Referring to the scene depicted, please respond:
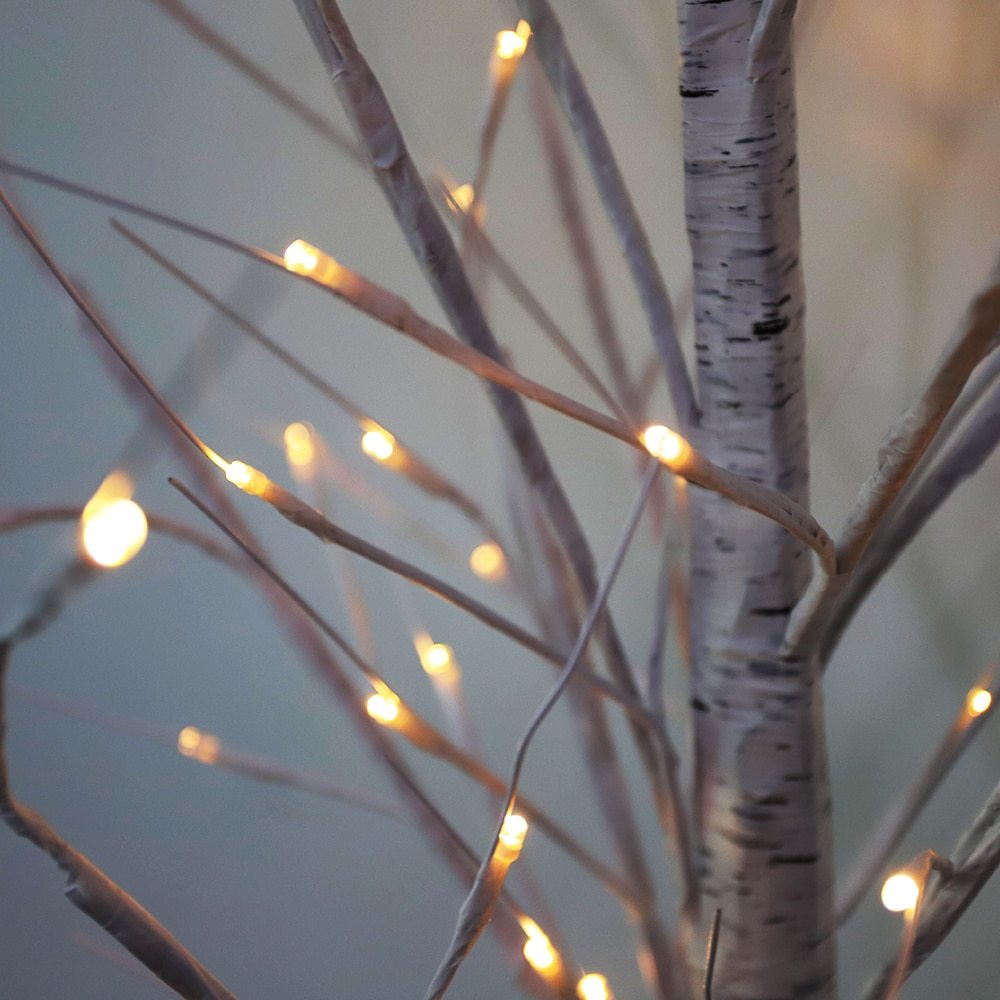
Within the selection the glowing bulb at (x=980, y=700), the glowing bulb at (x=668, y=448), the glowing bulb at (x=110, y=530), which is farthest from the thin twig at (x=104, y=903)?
the glowing bulb at (x=980, y=700)

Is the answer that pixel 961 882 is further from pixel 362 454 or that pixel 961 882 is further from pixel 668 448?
pixel 362 454

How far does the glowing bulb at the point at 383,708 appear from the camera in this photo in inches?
15.6

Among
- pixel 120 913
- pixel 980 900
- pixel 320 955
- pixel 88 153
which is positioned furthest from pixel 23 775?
pixel 980 900

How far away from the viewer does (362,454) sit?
0.81 metres

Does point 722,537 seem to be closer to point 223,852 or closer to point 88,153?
point 88,153

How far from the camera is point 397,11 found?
0.69 metres

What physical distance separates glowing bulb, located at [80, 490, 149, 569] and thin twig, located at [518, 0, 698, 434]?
0.21 meters

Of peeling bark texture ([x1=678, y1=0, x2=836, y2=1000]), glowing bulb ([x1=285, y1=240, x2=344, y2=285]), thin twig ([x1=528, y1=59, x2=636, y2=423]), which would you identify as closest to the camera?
glowing bulb ([x1=285, y1=240, x2=344, y2=285])

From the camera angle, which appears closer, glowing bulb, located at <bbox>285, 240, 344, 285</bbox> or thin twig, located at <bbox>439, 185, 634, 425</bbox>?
glowing bulb, located at <bbox>285, 240, 344, 285</bbox>

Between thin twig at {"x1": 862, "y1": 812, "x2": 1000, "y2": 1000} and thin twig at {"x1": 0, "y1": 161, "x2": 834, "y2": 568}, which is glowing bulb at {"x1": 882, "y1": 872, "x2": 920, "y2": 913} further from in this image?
thin twig at {"x1": 0, "y1": 161, "x2": 834, "y2": 568}

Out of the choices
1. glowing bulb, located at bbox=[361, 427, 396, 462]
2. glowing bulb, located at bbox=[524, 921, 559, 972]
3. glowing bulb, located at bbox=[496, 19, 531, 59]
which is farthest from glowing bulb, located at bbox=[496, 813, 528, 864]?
glowing bulb, located at bbox=[496, 19, 531, 59]

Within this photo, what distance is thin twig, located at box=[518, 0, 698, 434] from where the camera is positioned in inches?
14.7

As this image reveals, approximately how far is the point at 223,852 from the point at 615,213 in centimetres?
76

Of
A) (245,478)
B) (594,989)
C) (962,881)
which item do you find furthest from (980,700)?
(245,478)
